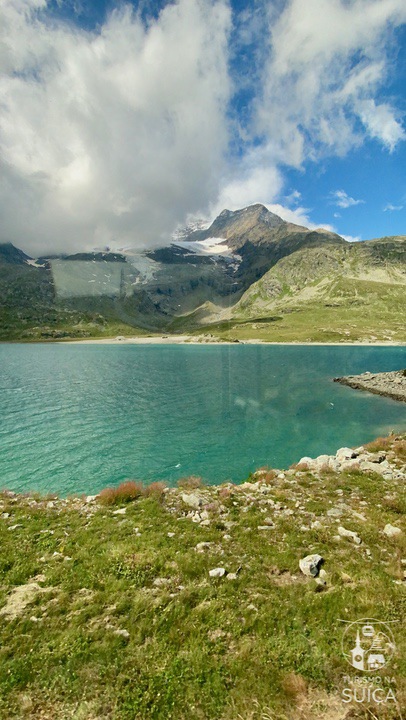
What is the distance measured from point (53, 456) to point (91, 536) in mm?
25771

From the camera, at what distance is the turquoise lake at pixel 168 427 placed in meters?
33.3

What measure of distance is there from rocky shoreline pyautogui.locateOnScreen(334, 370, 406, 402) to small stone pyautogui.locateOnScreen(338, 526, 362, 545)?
6372cm

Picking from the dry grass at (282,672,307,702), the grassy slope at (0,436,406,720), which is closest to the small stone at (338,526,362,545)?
the grassy slope at (0,436,406,720)

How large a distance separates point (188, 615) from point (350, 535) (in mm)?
8343

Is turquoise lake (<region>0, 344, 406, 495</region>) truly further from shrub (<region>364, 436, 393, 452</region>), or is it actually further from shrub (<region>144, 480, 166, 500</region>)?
shrub (<region>144, 480, 166, 500</region>)

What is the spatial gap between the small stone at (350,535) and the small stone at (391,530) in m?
1.49

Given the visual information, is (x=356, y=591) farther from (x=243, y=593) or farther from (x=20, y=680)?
(x=20, y=680)

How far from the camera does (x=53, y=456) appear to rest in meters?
36.9

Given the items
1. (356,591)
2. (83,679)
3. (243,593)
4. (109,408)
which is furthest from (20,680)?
(109,408)

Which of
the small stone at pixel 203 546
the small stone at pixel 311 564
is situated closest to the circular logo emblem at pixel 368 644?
the small stone at pixel 311 564

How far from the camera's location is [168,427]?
159 feet

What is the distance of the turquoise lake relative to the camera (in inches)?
1310

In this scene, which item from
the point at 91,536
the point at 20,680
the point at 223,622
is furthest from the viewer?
the point at 91,536

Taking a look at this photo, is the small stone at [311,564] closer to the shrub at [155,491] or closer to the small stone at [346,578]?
the small stone at [346,578]
